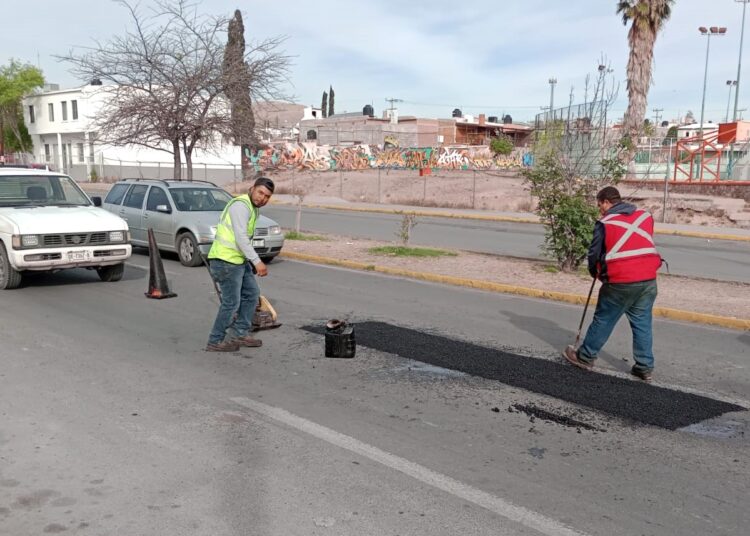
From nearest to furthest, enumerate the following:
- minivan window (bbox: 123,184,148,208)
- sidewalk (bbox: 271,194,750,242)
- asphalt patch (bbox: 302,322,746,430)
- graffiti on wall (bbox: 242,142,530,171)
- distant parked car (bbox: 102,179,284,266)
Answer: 1. asphalt patch (bbox: 302,322,746,430)
2. distant parked car (bbox: 102,179,284,266)
3. minivan window (bbox: 123,184,148,208)
4. sidewalk (bbox: 271,194,750,242)
5. graffiti on wall (bbox: 242,142,530,171)

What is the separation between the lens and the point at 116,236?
34.0 ft

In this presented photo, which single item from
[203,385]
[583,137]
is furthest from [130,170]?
[203,385]

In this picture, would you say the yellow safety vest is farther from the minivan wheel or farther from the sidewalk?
the sidewalk

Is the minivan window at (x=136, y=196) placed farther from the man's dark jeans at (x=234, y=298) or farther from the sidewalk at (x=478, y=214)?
the sidewalk at (x=478, y=214)

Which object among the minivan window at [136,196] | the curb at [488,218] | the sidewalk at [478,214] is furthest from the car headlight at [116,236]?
the sidewalk at [478,214]

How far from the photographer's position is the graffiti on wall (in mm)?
51406

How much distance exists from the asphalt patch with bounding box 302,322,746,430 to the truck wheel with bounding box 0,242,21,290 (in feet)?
15.7

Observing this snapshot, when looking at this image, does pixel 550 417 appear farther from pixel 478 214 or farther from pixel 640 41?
pixel 640 41

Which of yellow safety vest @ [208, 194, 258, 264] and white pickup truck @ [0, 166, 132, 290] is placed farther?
white pickup truck @ [0, 166, 132, 290]

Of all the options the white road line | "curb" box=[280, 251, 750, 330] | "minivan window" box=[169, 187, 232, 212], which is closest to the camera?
the white road line

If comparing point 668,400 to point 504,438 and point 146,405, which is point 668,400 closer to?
point 504,438

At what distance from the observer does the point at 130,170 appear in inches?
2037

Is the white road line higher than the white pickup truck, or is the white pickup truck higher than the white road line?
the white pickup truck

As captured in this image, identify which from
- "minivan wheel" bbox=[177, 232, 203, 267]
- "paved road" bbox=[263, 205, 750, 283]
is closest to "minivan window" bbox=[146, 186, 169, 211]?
"minivan wheel" bbox=[177, 232, 203, 267]
